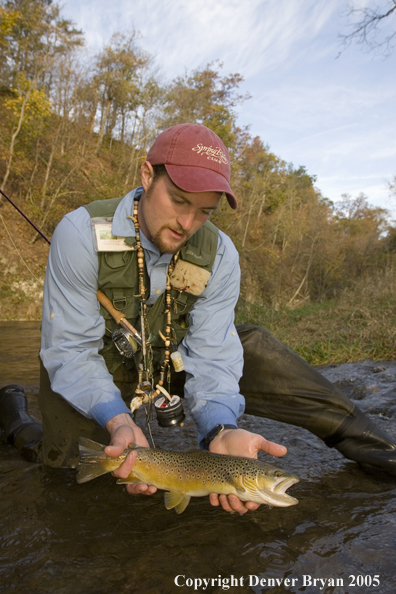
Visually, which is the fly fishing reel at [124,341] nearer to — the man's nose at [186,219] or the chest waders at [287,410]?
the chest waders at [287,410]

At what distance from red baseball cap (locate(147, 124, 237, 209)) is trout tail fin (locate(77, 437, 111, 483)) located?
169 cm

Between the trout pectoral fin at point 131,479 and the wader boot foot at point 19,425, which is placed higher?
the trout pectoral fin at point 131,479

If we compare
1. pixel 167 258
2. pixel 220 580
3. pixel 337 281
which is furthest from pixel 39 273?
pixel 337 281

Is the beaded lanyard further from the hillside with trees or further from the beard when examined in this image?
the hillside with trees

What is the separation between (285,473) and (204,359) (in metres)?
1.31

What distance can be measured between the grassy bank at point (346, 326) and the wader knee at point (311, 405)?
4.50m

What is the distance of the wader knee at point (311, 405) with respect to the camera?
353 centimetres

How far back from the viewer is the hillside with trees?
21906 millimetres

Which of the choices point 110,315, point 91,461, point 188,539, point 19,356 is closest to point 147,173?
point 110,315

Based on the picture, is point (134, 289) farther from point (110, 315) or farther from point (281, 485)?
point (281, 485)

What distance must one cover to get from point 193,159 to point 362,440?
2586 mm

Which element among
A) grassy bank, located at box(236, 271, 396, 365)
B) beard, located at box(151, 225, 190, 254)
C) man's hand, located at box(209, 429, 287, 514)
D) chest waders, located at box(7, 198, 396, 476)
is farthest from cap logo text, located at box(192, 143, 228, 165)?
grassy bank, located at box(236, 271, 396, 365)

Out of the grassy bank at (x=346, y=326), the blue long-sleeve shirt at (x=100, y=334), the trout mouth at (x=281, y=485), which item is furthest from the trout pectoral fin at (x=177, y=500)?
the grassy bank at (x=346, y=326)

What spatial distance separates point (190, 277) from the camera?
3443mm
